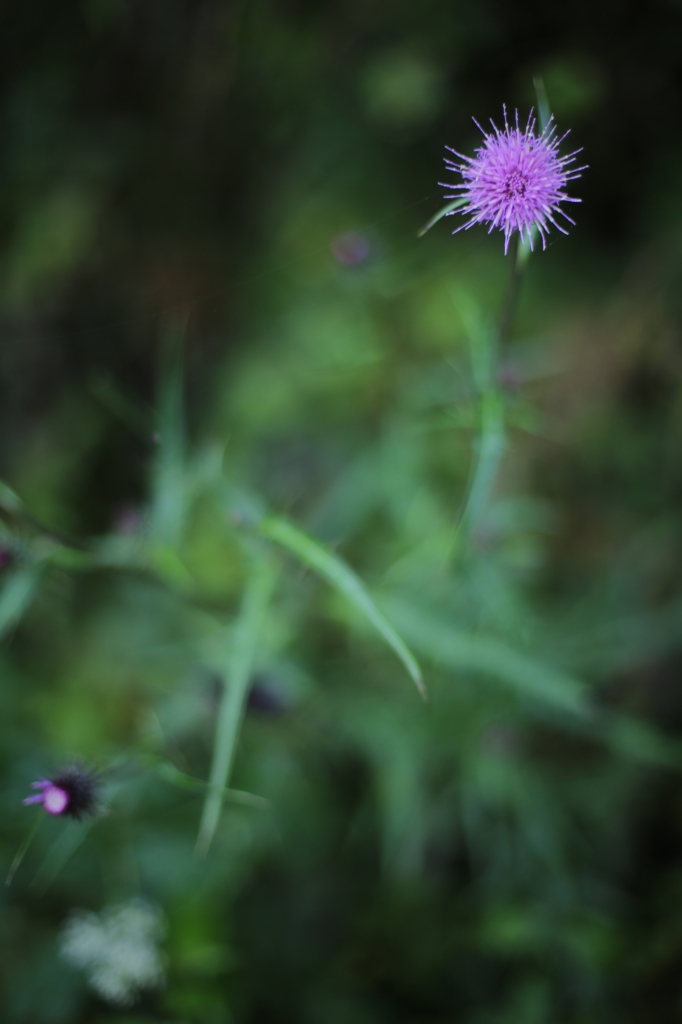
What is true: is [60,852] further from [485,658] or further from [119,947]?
[485,658]

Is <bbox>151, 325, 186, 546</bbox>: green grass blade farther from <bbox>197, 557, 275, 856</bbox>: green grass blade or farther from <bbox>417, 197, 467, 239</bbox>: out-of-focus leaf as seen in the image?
<bbox>417, 197, 467, 239</bbox>: out-of-focus leaf

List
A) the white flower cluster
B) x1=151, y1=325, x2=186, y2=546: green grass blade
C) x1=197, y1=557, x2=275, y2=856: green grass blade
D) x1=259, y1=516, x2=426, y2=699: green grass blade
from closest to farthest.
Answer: x1=259, y1=516, x2=426, y2=699: green grass blade, x1=197, y1=557, x2=275, y2=856: green grass blade, x1=151, y1=325, x2=186, y2=546: green grass blade, the white flower cluster

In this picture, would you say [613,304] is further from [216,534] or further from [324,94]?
[216,534]

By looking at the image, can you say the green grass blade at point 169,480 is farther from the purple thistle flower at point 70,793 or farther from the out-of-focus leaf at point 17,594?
the purple thistle flower at point 70,793

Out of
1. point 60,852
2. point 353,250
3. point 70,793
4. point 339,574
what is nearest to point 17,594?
point 70,793

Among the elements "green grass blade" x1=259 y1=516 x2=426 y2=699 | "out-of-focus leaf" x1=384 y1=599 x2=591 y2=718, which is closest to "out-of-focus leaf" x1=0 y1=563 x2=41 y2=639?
"green grass blade" x1=259 y1=516 x2=426 y2=699

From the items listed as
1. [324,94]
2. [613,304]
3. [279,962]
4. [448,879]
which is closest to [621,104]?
[613,304]

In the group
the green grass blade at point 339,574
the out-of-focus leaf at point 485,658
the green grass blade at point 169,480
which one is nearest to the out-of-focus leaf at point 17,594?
the green grass blade at point 169,480
